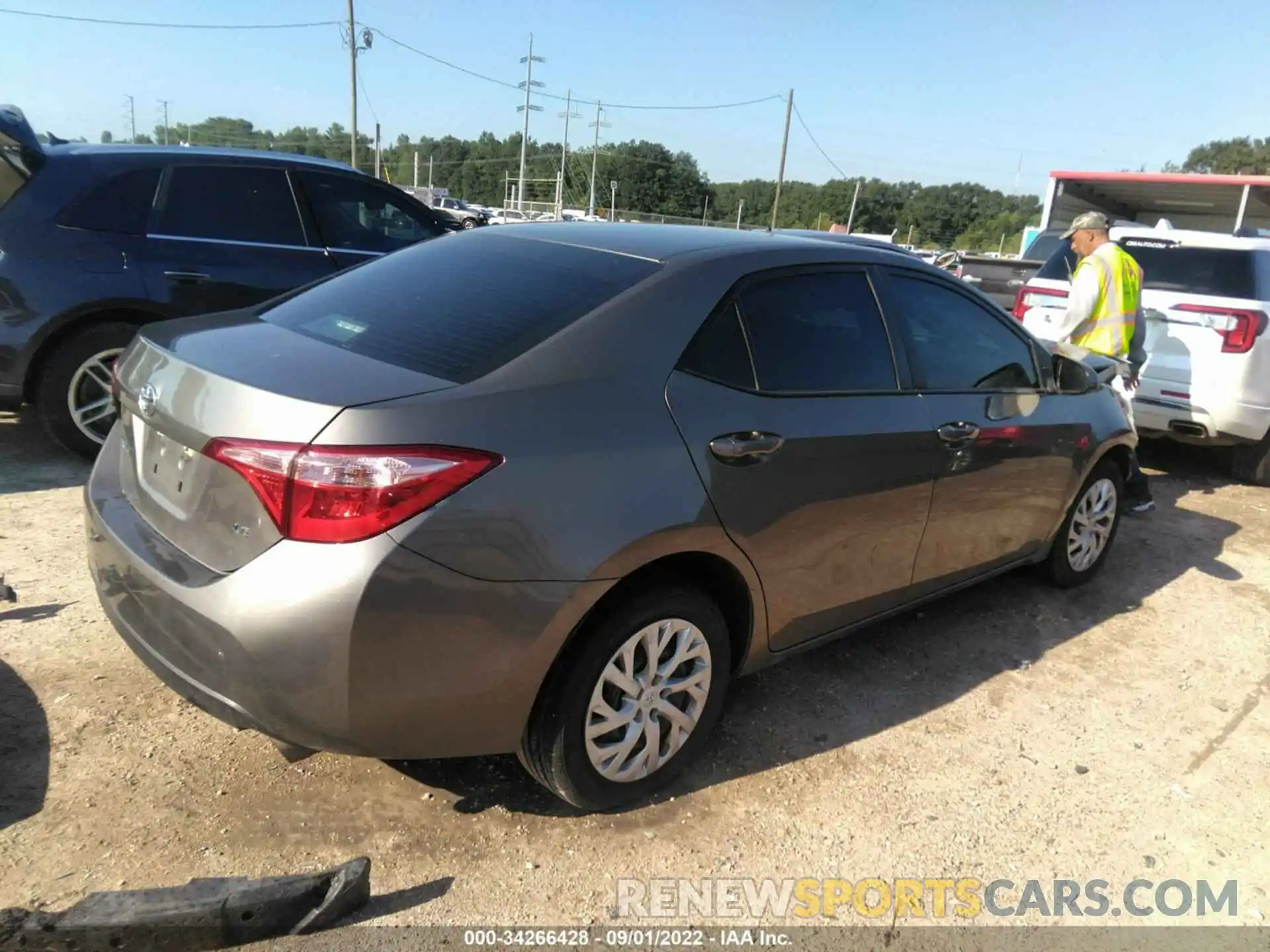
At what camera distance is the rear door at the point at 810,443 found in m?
2.60

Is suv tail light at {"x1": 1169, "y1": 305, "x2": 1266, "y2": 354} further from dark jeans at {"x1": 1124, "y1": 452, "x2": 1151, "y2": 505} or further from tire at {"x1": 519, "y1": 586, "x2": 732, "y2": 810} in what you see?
tire at {"x1": 519, "y1": 586, "x2": 732, "y2": 810}

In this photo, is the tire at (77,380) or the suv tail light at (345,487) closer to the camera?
the suv tail light at (345,487)

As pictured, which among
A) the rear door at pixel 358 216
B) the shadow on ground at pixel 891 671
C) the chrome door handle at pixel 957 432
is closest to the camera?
the shadow on ground at pixel 891 671

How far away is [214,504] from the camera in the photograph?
84.4 inches

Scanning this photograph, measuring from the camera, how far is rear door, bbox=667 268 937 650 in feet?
8.52

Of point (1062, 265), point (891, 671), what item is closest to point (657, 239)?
point (891, 671)

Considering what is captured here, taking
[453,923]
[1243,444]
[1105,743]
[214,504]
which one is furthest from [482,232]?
[1243,444]

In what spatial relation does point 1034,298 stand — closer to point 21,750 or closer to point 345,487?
point 345,487

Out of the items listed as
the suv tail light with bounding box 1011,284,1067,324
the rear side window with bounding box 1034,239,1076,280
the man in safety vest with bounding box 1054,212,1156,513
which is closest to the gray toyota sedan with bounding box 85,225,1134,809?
the man in safety vest with bounding box 1054,212,1156,513

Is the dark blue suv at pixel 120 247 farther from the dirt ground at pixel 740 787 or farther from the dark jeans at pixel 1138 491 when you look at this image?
the dark jeans at pixel 1138 491

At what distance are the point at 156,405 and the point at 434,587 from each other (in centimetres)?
97

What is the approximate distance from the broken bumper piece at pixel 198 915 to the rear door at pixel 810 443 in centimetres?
137

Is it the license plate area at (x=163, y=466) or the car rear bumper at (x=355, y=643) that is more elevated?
Answer: the license plate area at (x=163, y=466)

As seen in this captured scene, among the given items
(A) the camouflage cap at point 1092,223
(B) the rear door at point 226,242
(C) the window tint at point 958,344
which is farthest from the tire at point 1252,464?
(B) the rear door at point 226,242
